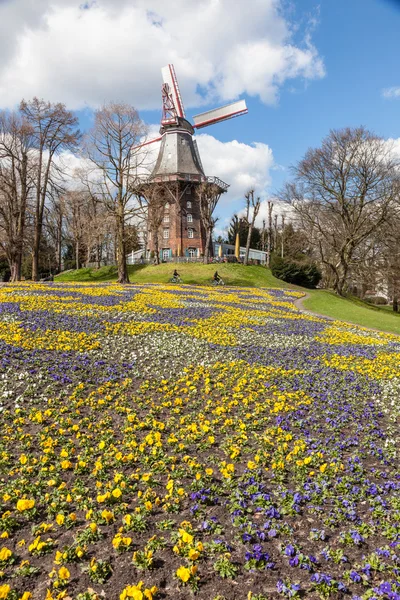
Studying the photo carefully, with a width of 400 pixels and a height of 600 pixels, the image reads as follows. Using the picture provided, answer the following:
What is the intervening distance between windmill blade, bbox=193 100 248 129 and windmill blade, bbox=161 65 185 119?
16.4 feet

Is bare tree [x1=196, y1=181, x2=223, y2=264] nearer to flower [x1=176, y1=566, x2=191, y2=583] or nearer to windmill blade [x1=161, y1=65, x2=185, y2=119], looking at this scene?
windmill blade [x1=161, y1=65, x2=185, y2=119]

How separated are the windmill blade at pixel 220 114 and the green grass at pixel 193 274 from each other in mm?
44172

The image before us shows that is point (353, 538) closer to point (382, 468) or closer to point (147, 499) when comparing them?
point (382, 468)

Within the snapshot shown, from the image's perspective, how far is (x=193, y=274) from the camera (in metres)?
54.0

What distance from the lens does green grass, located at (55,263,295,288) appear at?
51594 mm

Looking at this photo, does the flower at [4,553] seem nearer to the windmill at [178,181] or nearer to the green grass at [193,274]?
the green grass at [193,274]

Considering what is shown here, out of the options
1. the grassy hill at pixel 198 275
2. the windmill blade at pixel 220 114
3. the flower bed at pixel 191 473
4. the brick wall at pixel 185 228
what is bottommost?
the flower bed at pixel 191 473

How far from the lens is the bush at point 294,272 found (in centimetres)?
5834

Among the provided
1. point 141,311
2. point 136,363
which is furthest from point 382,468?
point 141,311

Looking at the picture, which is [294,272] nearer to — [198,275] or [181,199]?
[198,275]

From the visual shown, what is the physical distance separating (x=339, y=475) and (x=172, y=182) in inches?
2872

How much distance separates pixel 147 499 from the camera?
5473 millimetres

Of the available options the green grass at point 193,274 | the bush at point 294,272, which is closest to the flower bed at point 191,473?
the green grass at point 193,274

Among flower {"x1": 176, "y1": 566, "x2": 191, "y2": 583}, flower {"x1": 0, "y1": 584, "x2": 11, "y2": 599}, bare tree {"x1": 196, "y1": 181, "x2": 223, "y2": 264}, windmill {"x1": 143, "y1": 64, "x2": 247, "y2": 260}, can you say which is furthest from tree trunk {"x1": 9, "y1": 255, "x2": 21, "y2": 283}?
flower {"x1": 176, "y1": 566, "x2": 191, "y2": 583}
